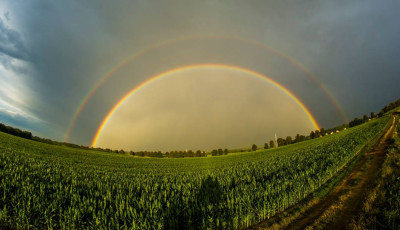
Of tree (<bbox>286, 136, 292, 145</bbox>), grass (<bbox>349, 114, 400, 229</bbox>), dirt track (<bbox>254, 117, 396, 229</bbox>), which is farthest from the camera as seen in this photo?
tree (<bbox>286, 136, 292, 145</bbox>)

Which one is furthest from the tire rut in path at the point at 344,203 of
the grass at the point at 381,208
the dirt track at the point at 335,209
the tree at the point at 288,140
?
the tree at the point at 288,140

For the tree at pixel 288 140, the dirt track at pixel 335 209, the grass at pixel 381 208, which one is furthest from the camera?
the tree at pixel 288 140

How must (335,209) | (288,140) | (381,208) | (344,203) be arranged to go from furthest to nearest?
(288,140), (344,203), (335,209), (381,208)

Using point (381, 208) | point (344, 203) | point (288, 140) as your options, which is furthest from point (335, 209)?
point (288, 140)

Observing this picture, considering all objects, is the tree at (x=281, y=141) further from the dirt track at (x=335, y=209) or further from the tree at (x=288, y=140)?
the dirt track at (x=335, y=209)

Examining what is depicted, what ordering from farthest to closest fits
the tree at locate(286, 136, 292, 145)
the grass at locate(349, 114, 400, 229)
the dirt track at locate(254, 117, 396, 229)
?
the tree at locate(286, 136, 292, 145) < the dirt track at locate(254, 117, 396, 229) < the grass at locate(349, 114, 400, 229)

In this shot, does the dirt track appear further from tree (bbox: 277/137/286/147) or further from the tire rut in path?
tree (bbox: 277/137/286/147)

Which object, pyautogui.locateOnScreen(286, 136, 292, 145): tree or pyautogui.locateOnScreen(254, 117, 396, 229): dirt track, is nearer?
pyautogui.locateOnScreen(254, 117, 396, 229): dirt track

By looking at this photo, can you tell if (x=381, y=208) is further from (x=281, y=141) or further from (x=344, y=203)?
(x=281, y=141)

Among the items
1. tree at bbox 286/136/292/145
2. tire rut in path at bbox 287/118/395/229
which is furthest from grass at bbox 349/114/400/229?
tree at bbox 286/136/292/145

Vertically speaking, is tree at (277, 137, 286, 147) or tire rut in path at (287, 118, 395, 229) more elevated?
tire rut in path at (287, 118, 395, 229)

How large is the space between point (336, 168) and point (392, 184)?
781cm

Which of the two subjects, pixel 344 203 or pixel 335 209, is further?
pixel 344 203

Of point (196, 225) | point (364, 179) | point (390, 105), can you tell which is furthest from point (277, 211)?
point (390, 105)
